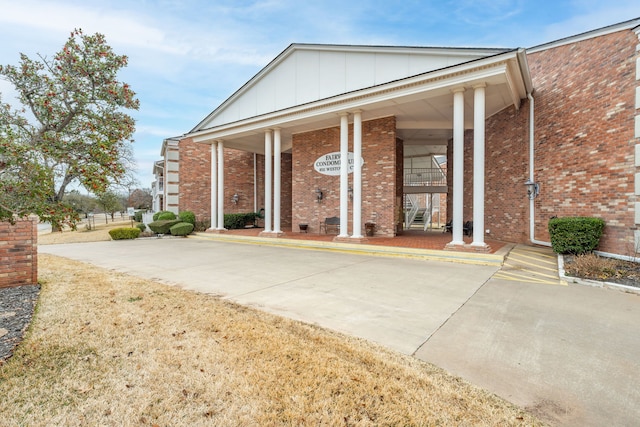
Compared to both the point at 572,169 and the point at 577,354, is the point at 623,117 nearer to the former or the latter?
the point at 572,169

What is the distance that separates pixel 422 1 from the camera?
33.6 ft

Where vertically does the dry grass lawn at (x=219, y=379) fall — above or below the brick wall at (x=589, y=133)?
below

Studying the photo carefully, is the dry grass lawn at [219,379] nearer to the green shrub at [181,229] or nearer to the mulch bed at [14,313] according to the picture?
the mulch bed at [14,313]

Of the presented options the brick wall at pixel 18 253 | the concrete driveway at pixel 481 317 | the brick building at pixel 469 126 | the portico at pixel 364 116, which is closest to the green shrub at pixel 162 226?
the brick building at pixel 469 126

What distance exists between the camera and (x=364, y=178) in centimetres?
1261

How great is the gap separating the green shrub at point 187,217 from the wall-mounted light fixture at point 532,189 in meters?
15.8

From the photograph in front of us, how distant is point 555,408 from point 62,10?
7.91m

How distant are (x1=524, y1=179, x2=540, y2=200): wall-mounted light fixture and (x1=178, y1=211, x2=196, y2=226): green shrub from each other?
15.8 metres

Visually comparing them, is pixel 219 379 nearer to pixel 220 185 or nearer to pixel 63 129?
pixel 63 129

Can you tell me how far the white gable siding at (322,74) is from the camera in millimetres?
9805

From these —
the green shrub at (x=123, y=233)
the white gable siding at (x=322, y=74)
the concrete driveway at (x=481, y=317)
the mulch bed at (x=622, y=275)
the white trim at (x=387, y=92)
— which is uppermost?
the white gable siding at (x=322, y=74)

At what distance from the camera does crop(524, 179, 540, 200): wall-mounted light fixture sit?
993 centimetres

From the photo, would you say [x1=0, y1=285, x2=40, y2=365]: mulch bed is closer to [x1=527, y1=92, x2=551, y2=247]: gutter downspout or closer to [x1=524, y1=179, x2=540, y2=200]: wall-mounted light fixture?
[x1=524, y1=179, x2=540, y2=200]: wall-mounted light fixture

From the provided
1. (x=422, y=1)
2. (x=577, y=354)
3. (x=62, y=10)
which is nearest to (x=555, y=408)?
(x=577, y=354)
